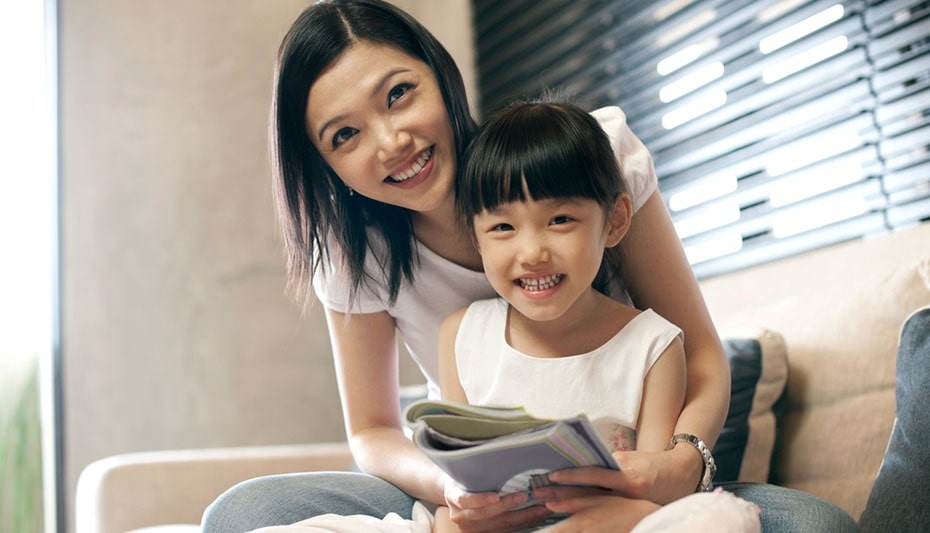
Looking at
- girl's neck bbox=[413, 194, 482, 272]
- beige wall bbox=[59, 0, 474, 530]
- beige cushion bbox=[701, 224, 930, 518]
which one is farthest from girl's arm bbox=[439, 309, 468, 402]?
beige wall bbox=[59, 0, 474, 530]

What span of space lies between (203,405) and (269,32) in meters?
1.39

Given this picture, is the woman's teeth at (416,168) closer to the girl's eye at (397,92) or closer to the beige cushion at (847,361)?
the girl's eye at (397,92)

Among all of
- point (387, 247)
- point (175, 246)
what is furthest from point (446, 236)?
point (175, 246)

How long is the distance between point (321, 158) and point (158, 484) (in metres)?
1.05

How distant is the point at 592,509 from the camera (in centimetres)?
107

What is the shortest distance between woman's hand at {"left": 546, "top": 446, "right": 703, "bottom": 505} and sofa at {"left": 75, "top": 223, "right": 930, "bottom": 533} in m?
0.54

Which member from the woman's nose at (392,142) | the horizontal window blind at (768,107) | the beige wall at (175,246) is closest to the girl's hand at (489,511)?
the woman's nose at (392,142)

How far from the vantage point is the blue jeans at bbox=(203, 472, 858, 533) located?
1077 mm

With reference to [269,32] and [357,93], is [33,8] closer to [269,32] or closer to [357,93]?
[269,32]

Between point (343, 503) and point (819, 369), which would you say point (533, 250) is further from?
point (819, 369)

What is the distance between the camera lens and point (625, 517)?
106cm

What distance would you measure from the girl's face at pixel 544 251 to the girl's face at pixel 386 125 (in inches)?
7.0

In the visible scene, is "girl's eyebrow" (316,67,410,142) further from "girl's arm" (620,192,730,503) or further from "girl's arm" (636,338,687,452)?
"girl's arm" (636,338,687,452)

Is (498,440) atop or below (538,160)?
below
